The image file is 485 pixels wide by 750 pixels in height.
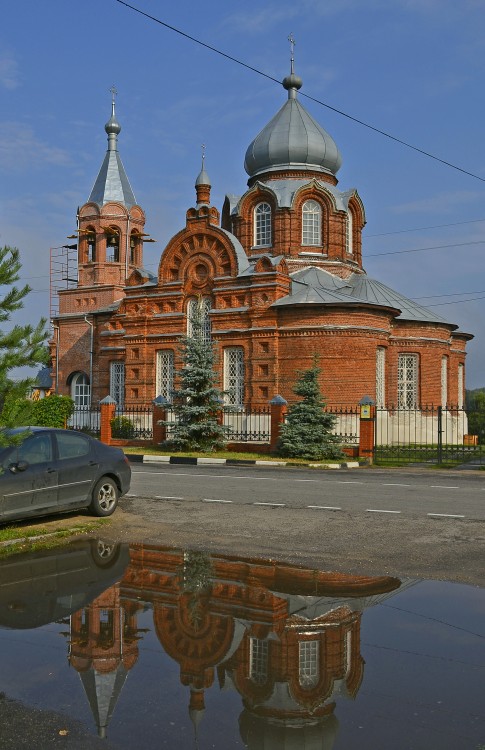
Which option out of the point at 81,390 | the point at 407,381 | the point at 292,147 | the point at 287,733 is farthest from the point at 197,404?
the point at 287,733

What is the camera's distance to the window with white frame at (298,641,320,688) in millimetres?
4531

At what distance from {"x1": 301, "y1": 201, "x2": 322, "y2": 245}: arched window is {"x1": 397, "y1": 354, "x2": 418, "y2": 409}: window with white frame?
6669mm

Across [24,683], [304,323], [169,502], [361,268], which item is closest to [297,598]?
[24,683]

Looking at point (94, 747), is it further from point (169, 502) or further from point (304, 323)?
point (304, 323)

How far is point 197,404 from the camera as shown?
2595 cm

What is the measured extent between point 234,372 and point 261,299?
129 inches

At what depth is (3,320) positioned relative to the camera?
8.65 m

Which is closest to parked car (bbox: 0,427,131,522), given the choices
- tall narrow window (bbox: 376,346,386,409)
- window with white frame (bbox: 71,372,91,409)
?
tall narrow window (bbox: 376,346,386,409)

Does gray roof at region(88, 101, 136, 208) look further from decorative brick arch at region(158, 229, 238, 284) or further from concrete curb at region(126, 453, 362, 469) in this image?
concrete curb at region(126, 453, 362, 469)

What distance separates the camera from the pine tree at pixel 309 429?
886 inches

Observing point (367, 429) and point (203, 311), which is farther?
point (203, 311)

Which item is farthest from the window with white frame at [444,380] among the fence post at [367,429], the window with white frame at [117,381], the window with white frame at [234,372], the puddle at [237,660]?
the puddle at [237,660]

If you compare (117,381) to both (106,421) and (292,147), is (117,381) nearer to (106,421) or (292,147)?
(106,421)

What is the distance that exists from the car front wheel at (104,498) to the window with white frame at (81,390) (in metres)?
25.1
